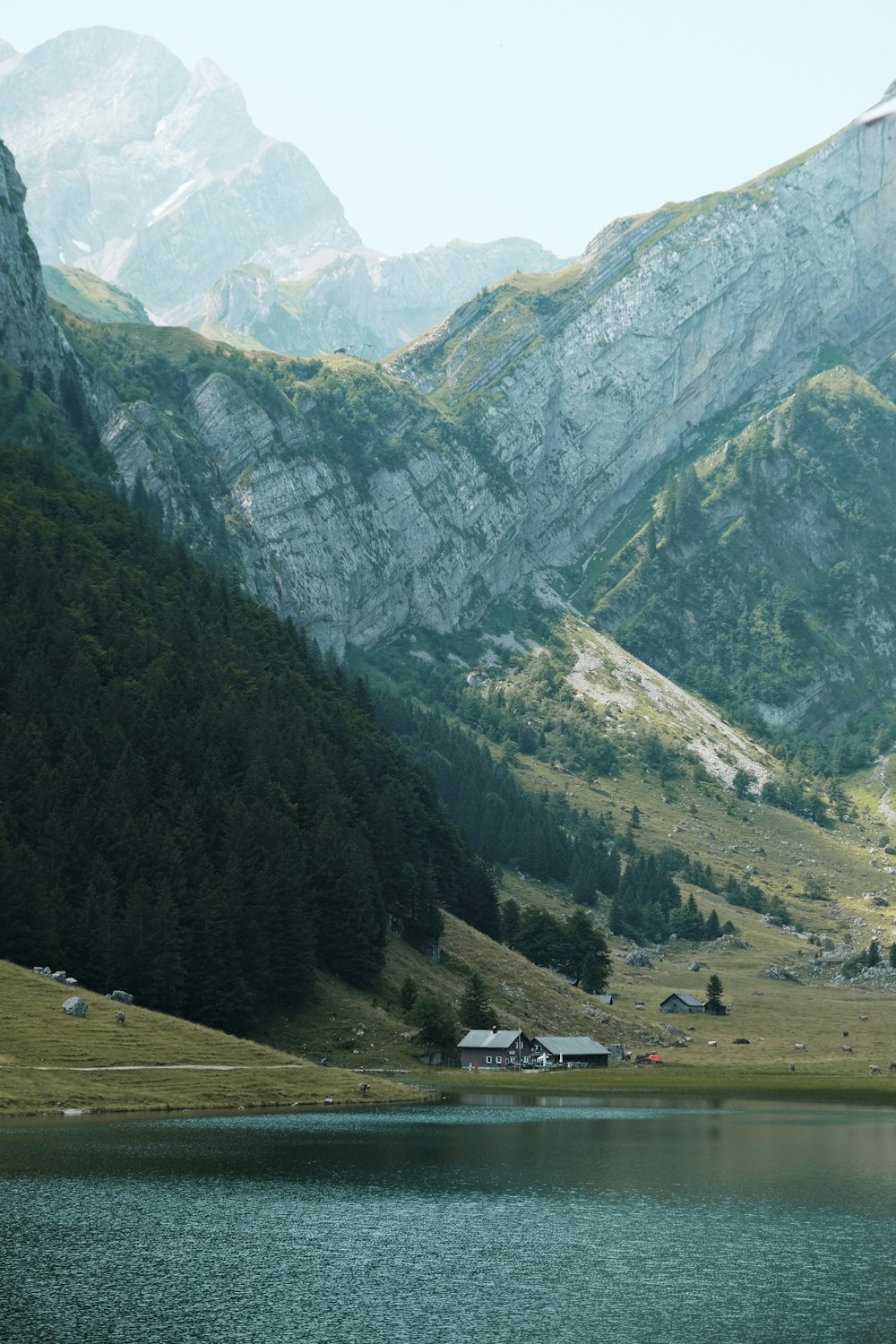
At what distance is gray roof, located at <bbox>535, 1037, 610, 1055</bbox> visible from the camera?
16188 cm

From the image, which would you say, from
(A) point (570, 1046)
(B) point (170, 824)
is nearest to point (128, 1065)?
(B) point (170, 824)

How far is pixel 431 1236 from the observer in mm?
66375

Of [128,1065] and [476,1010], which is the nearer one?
[128,1065]

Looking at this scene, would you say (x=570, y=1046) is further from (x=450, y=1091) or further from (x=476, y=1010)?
(x=450, y=1091)

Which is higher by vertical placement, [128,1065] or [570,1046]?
[128,1065]

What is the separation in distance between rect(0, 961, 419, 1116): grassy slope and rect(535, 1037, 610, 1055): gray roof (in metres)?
38.9

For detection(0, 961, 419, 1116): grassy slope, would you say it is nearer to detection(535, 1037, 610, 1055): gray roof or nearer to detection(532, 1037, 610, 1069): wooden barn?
detection(532, 1037, 610, 1069): wooden barn

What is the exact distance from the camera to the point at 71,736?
14950cm

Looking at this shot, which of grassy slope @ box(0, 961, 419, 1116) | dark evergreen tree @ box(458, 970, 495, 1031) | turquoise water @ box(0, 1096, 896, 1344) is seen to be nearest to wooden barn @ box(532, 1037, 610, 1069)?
dark evergreen tree @ box(458, 970, 495, 1031)

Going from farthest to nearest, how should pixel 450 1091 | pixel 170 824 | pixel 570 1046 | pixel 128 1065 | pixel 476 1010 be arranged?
1. pixel 570 1046
2. pixel 476 1010
3. pixel 170 824
4. pixel 450 1091
5. pixel 128 1065

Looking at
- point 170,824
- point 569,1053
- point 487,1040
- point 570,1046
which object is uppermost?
point 170,824

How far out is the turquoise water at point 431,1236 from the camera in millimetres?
52469

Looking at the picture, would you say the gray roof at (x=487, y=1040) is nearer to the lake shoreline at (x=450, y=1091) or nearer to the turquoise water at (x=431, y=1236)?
the lake shoreline at (x=450, y=1091)

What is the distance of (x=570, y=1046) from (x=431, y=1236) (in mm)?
99924
